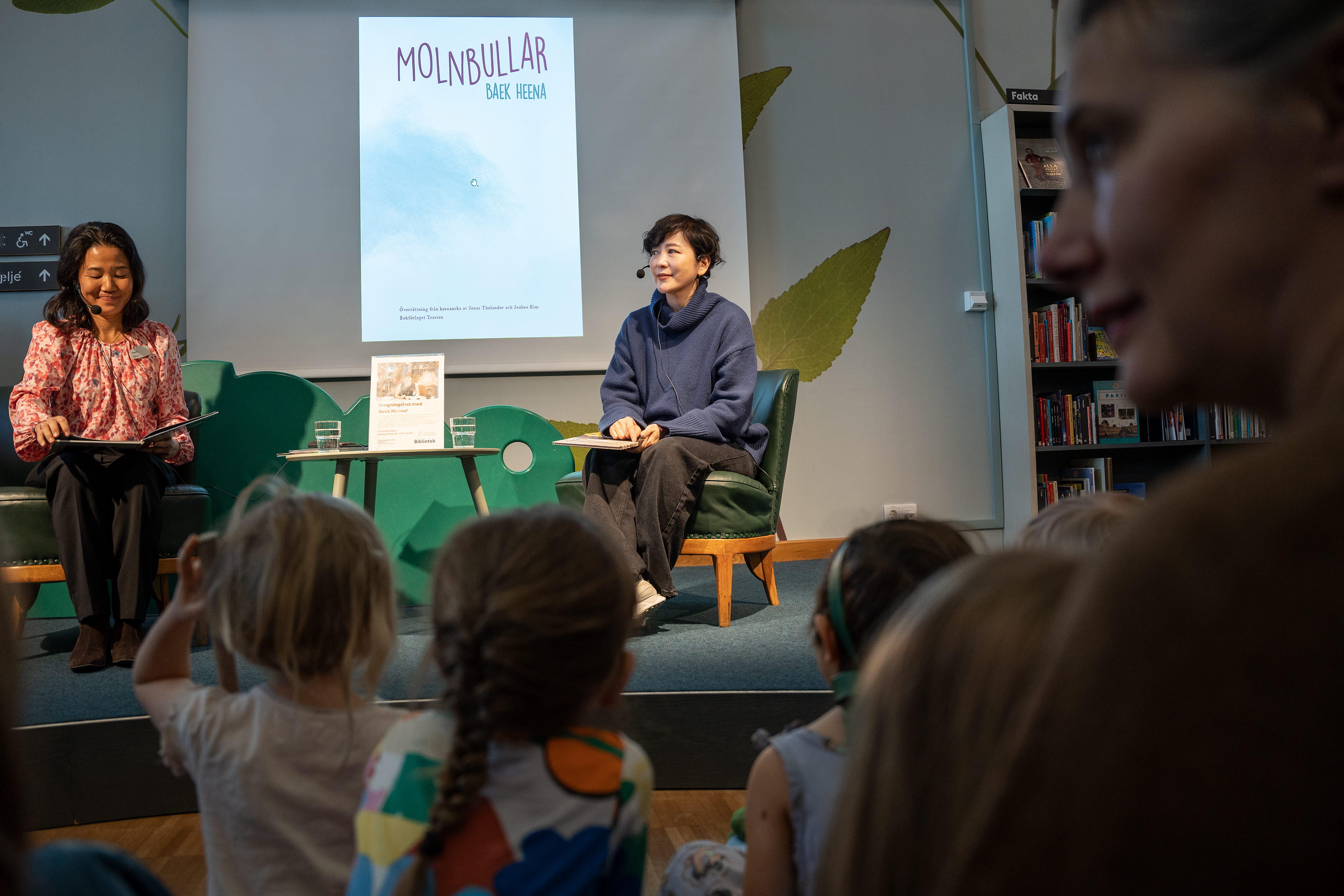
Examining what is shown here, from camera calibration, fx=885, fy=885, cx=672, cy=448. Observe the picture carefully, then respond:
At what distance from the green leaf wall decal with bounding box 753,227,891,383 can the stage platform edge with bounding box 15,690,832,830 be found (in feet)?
8.70

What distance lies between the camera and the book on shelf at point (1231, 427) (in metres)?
4.31

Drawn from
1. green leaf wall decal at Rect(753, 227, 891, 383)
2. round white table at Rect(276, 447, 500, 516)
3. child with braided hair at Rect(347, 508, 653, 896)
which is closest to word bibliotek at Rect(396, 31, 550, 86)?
green leaf wall decal at Rect(753, 227, 891, 383)

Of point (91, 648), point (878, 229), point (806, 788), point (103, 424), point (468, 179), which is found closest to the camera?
point (806, 788)

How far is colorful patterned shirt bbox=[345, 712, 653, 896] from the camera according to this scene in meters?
0.72

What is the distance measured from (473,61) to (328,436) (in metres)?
2.18

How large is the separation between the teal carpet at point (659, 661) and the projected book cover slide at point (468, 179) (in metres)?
1.53

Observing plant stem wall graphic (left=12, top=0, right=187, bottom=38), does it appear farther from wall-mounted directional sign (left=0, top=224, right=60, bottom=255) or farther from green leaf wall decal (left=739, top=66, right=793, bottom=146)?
green leaf wall decal (left=739, top=66, right=793, bottom=146)

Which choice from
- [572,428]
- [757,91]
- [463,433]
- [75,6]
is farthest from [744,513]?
[75,6]

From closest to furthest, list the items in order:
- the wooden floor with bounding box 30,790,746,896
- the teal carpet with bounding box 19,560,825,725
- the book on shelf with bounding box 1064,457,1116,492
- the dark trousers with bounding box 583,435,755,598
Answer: the wooden floor with bounding box 30,790,746,896
the teal carpet with bounding box 19,560,825,725
the dark trousers with bounding box 583,435,755,598
the book on shelf with bounding box 1064,457,1116,492

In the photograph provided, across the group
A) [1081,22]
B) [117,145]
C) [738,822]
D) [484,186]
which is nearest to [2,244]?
[117,145]

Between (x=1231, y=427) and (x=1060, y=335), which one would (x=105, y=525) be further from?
(x=1231, y=427)

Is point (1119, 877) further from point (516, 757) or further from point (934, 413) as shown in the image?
point (934, 413)

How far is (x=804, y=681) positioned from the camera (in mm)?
2023

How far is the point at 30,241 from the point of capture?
3.90 metres
